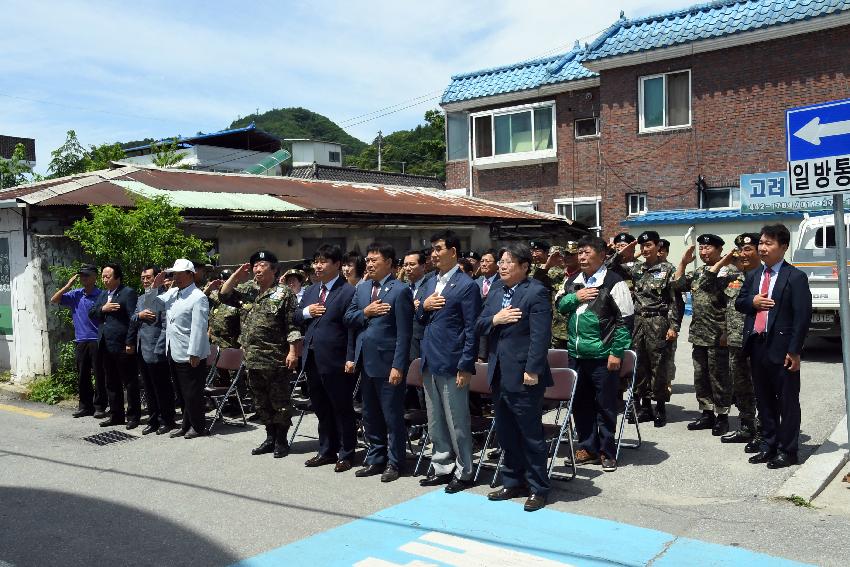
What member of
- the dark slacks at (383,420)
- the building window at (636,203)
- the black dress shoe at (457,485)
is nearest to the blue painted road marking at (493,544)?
the black dress shoe at (457,485)

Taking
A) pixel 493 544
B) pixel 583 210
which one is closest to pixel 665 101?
pixel 583 210

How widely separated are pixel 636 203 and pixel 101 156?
17448 millimetres

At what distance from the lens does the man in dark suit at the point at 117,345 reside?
8781mm

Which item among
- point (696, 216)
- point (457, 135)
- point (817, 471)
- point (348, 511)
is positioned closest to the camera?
point (348, 511)

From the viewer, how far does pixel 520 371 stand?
5566 mm

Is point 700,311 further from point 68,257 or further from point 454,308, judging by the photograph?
point 68,257

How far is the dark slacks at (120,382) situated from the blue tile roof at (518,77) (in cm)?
1583

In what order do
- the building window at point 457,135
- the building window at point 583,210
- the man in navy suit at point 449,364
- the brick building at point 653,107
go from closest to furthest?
the man in navy suit at point 449,364, the brick building at point 653,107, the building window at point 583,210, the building window at point 457,135

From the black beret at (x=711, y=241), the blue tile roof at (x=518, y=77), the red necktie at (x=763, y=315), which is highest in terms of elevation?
the blue tile roof at (x=518, y=77)

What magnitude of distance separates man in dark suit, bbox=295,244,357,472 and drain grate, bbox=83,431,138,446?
252 cm

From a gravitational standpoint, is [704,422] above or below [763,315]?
below

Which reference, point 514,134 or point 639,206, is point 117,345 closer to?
point 639,206

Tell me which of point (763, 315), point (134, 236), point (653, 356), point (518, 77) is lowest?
point (653, 356)

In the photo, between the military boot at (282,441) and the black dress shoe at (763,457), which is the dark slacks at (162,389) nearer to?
the military boot at (282,441)
